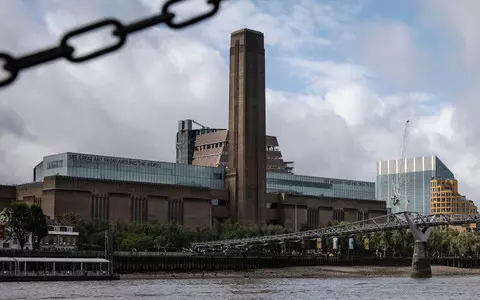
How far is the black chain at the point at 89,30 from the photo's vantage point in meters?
5.91

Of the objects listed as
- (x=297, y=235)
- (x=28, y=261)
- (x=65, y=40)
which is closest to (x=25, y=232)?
(x=28, y=261)

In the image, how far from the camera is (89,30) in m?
5.95

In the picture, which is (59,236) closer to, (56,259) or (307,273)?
(56,259)

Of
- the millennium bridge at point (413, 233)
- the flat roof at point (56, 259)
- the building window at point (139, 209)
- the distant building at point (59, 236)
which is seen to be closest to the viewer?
the flat roof at point (56, 259)

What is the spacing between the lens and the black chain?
19.4 feet

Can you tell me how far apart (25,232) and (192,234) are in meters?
43.2

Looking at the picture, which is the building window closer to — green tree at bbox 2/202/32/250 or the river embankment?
the river embankment

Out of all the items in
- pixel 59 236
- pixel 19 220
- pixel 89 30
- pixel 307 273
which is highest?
pixel 89 30

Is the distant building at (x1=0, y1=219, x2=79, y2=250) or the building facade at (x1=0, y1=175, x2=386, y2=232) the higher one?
the building facade at (x1=0, y1=175, x2=386, y2=232)

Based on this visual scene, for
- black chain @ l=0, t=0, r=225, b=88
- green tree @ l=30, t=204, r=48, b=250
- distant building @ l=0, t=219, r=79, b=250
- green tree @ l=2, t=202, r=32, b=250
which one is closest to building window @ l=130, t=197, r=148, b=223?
distant building @ l=0, t=219, r=79, b=250

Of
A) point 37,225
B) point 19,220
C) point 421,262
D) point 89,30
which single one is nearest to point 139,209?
point 37,225

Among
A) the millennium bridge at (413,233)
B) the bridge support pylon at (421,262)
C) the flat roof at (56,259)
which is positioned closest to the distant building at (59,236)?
the millennium bridge at (413,233)

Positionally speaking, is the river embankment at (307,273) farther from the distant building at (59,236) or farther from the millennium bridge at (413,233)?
the distant building at (59,236)

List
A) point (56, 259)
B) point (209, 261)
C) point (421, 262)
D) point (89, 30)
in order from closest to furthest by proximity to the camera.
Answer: point (89, 30), point (56, 259), point (421, 262), point (209, 261)
